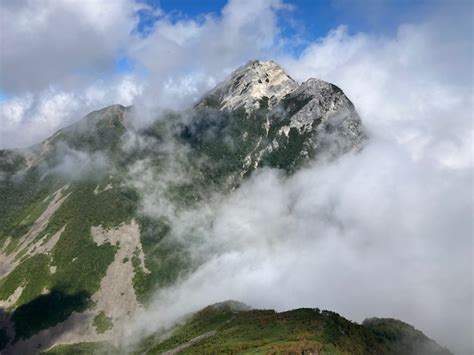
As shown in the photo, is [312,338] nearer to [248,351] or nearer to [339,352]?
[339,352]

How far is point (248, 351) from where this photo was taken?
639 feet

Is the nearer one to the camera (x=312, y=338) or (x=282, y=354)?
(x=282, y=354)

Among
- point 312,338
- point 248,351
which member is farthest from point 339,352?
point 248,351

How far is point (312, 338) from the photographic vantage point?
19900 cm

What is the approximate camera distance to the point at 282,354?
584 ft

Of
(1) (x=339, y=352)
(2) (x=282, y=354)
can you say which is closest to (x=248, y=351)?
(2) (x=282, y=354)

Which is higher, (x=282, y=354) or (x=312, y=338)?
(x=312, y=338)

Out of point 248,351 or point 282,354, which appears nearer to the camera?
point 282,354

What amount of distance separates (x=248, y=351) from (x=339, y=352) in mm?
34686

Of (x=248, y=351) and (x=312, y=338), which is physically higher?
(x=312, y=338)

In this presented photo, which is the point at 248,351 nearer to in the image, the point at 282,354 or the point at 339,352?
the point at 282,354

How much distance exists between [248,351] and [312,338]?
2611cm

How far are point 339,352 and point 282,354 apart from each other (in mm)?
24419
